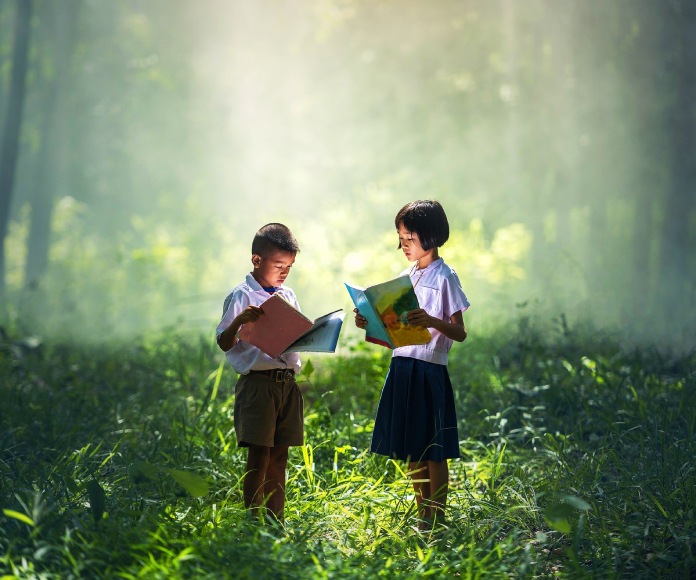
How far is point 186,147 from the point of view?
17859 millimetres

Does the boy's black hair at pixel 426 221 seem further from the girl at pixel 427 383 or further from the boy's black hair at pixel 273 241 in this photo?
the boy's black hair at pixel 273 241

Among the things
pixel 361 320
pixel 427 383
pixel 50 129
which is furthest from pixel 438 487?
pixel 50 129

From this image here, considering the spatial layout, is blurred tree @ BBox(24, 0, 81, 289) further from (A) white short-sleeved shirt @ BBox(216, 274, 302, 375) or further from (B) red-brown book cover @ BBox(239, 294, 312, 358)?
(B) red-brown book cover @ BBox(239, 294, 312, 358)

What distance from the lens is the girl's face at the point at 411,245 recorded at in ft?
12.5

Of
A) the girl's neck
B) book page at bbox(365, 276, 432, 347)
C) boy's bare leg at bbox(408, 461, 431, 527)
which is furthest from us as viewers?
the girl's neck

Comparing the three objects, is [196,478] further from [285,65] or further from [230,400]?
[285,65]

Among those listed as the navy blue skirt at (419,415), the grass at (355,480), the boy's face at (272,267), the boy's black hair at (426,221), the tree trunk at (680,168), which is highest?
the tree trunk at (680,168)

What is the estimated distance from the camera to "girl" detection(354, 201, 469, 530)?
12.4ft

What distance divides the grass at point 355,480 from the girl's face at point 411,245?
1030mm

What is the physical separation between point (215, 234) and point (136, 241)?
1.77 meters

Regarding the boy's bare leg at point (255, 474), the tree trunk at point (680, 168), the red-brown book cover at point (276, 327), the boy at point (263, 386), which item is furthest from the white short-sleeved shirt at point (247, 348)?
the tree trunk at point (680, 168)

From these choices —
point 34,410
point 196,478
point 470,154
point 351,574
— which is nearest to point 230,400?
point 34,410

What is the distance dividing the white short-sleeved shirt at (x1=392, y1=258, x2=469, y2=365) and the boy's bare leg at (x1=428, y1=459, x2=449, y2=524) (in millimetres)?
451

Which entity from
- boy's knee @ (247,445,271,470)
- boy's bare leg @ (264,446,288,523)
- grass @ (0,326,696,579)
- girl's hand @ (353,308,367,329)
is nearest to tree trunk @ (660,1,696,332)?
grass @ (0,326,696,579)
